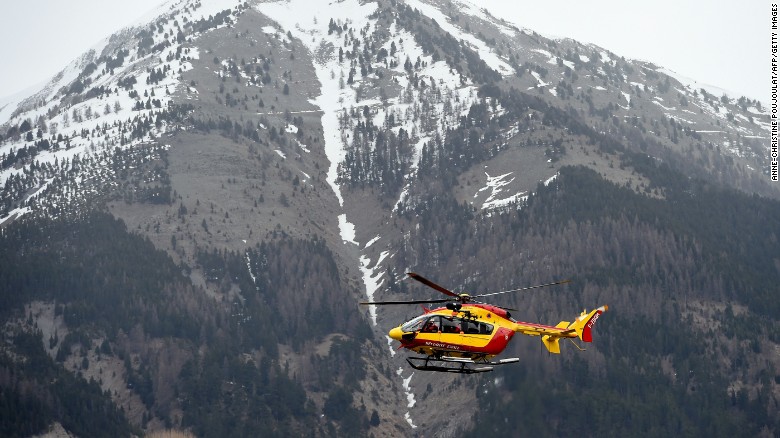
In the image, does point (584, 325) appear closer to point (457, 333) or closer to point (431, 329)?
point (457, 333)

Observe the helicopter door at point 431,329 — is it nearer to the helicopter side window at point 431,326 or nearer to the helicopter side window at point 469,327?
the helicopter side window at point 431,326

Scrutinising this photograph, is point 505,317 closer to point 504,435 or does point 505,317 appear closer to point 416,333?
point 416,333

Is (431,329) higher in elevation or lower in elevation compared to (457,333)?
higher

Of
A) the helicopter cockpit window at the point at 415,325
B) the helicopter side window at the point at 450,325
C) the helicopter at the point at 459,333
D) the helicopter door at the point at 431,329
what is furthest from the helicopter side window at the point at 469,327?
the helicopter cockpit window at the point at 415,325

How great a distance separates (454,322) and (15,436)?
136916 millimetres

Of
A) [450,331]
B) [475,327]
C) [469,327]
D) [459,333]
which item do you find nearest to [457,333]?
[459,333]

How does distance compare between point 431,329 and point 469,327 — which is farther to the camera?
point 469,327

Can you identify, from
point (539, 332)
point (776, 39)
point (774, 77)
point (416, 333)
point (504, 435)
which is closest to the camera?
point (416, 333)

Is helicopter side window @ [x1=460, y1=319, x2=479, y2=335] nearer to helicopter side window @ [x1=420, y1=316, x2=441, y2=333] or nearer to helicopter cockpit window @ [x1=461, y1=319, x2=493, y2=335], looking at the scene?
helicopter cockpit window @ [x1=461, y1=319, x2=493, y2=335]

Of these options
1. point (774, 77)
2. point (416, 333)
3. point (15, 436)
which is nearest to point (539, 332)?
point (416, 333)

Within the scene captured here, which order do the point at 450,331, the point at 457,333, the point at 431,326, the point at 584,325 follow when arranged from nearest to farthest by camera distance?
the point at 431,326
the point at 450,331
the point at 457,333
the point at 584,325

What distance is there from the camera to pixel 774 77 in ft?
562

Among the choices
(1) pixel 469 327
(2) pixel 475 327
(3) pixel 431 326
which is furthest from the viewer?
(2) pixel 475 327

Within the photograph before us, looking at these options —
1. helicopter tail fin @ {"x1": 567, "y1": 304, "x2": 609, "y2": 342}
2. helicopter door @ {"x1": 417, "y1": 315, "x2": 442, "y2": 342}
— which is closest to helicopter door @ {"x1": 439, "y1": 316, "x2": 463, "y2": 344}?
helicopter door @ {"x1": 417, "y1": 315, "x2": 442, "y2": 342}
